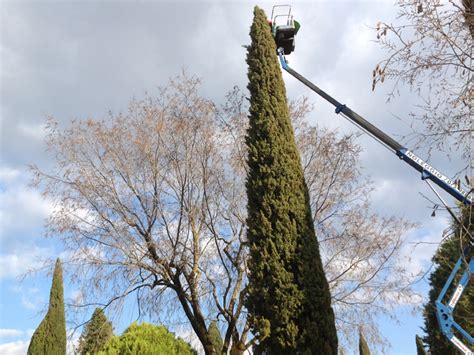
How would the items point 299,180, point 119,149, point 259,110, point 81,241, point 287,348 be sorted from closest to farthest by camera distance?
point 287,348 → point 299,180 → point 259,110 → point 81,241 → point 119,149

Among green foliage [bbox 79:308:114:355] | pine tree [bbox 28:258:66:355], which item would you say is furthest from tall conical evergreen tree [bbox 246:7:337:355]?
pine tree [bbox 28:258:66:355]

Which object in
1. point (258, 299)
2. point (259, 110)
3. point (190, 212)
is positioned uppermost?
point (259, 110)

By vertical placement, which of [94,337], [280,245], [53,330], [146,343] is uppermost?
[53,330]

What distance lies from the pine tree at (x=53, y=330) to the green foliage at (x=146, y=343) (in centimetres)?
792

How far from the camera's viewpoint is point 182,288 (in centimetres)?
1098

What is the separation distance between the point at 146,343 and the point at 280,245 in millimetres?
2752

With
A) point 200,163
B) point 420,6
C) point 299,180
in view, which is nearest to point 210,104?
point 200,163

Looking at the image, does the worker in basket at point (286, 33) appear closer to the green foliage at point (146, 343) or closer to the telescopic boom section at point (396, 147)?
the telescopic boom section at point (396, 147)

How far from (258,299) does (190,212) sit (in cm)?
371

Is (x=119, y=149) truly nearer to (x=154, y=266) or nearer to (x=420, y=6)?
(x=154, y=266)

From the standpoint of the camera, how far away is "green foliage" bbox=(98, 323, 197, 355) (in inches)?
298

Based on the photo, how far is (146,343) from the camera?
7625mm

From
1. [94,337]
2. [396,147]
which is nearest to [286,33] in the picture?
[396,147]

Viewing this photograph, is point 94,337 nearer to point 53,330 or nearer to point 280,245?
point 53,330
